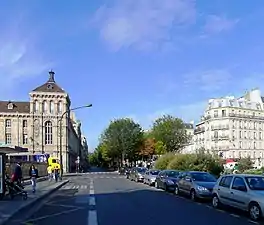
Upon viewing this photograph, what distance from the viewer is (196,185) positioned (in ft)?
78.3

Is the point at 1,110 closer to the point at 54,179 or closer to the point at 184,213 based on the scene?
the point at 54,179

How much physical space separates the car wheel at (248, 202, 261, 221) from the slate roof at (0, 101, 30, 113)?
310 ft

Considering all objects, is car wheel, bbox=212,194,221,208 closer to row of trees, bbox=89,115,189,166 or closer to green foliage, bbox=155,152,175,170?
green foliage, bbox=155,152,175,170

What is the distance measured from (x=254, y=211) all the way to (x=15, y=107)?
98560 mm

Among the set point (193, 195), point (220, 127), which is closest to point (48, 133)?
point (220, 127)

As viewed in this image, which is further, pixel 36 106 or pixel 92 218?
pixel 36 106

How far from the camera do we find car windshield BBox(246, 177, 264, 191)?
16.5m

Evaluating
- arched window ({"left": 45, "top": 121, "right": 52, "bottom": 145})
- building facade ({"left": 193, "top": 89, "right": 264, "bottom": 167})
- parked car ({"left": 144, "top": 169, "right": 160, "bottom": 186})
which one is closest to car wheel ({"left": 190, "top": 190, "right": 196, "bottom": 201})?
parked car ({"left": 144, "top": 169, "right": 160, "bottom": 186})

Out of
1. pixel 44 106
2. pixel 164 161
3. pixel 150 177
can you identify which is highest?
pixel 44 106

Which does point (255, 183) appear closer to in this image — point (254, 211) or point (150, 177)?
point (254, 211)

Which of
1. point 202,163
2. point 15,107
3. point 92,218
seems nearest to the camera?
point 92,218

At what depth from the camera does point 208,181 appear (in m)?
24.9

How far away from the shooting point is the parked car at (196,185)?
23.1 meters

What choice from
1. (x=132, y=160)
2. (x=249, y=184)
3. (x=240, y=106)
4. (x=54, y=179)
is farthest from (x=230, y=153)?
(x=249, y=184)
